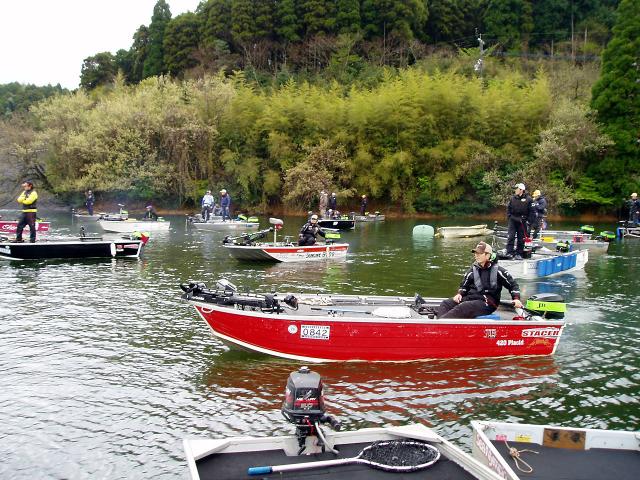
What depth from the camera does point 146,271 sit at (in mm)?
19875

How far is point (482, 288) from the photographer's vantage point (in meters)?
10.7

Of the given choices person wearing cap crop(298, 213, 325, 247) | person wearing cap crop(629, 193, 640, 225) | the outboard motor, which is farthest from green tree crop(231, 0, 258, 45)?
the outboard motor

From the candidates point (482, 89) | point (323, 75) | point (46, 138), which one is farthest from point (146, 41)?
point (482, 89)

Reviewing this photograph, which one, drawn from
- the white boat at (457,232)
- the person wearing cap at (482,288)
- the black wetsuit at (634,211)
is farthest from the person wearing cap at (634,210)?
the person wearing cap at (482,288)

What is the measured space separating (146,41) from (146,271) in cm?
6828

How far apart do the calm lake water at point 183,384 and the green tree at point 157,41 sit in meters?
63.9

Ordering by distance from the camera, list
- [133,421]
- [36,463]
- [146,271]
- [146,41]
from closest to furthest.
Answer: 1. [36,463]
2. [133,421]
3. [146,271]
4. [146,41]

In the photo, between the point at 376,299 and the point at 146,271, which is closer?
the point at 376,299

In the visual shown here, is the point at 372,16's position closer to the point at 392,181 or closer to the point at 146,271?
the point at 392,181

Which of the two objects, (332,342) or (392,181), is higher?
(392,181)

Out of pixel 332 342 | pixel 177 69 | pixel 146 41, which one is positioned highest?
pixel 146 41

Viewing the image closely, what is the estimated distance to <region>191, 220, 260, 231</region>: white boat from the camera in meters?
33.3

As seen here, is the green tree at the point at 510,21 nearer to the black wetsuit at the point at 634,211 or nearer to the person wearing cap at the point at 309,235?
the black wetsuit at the point at 634,211

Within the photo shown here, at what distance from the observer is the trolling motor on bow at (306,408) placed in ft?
19.6
